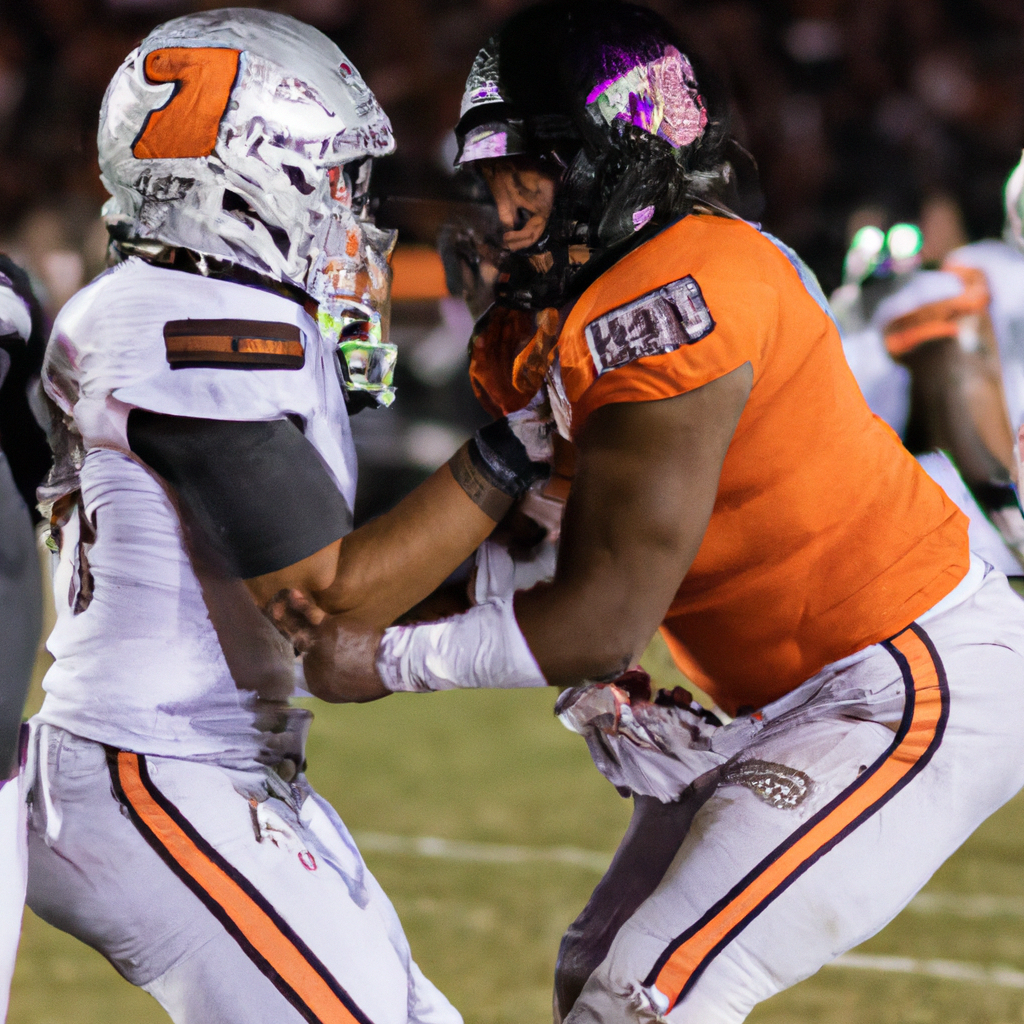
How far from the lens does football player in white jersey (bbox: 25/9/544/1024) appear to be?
1658mm

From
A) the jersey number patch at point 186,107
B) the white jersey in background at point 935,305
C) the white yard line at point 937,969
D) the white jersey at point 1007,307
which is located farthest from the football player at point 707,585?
the white jersey at point 1007,307

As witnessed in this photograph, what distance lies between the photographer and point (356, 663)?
1724mm

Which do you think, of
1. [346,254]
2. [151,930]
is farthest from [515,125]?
[151,930]

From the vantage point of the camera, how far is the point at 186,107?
1784 mm

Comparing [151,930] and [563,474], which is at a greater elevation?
[563,474]

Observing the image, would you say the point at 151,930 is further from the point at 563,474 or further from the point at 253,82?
the point at 253,82

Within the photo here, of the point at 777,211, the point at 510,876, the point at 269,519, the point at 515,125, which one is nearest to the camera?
the point at 269,519

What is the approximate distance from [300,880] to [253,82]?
108cm

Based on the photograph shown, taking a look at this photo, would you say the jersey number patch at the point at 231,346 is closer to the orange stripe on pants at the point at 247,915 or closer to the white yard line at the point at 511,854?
the orange stripe on pants at the point at 247,915

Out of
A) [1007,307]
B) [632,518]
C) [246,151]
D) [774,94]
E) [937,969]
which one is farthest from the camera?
[774,94]

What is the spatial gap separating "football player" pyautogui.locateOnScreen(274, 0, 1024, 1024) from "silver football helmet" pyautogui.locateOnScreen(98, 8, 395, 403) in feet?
0.84

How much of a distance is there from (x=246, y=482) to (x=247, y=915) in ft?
1.83

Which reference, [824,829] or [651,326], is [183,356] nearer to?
[651,326]

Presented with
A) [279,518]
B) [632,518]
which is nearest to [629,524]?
[632,518]
